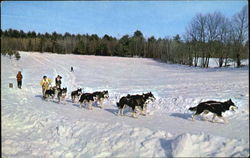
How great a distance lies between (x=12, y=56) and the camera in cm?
5991

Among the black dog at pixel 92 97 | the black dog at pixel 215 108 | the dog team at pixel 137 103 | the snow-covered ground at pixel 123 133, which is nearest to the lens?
the snow-covered ground at pixel 123 133

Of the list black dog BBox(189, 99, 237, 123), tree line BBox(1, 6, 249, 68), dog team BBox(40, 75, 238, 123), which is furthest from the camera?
tree line BBox(1, 6, 249, 68)

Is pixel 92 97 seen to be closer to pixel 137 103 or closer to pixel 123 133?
pixel 137 103

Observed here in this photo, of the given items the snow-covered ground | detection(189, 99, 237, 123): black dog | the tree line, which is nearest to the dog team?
detection(189, 99, 237, 123): black dog

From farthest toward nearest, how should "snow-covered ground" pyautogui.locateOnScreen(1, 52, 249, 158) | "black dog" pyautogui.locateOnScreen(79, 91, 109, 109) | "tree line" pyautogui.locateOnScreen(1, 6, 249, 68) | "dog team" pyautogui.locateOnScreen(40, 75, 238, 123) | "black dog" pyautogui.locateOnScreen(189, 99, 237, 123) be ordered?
"tree line" pyautogui.locateOnScreen(1, 6, 249, 68) < "black dog" pyautogui.locateOnScreen(79, 91, 109, 109) < "dog team" pyautogui.locateOnScreen(40, 75, 238, 123) < "black dog" pyautogui.locateOnScreen(189, 99, 237, 123) < "snow-covered ground" pyautogui.locateOnScreen(1, 52, 249, 158)

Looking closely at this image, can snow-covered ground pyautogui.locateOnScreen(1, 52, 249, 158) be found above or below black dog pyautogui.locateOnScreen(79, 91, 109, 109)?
below

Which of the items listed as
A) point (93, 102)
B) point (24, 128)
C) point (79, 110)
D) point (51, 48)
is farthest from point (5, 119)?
point (51, 48)

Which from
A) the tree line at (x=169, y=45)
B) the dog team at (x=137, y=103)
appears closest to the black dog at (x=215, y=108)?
the dog team at (x=137, y=103)

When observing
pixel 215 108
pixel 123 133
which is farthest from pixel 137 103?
pixel 215 108

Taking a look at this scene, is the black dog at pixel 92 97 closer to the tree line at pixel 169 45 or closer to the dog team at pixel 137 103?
the dog team at pixel 137 103

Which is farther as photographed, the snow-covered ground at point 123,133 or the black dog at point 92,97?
the black dog at point 92,97

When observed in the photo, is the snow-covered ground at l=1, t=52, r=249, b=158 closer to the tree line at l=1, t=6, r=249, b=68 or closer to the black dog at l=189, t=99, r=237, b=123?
the black dog at l=189, t=99, r=237, b=123

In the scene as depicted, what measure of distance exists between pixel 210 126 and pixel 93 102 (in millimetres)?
7554

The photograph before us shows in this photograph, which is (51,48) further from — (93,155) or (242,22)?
(93,155)
